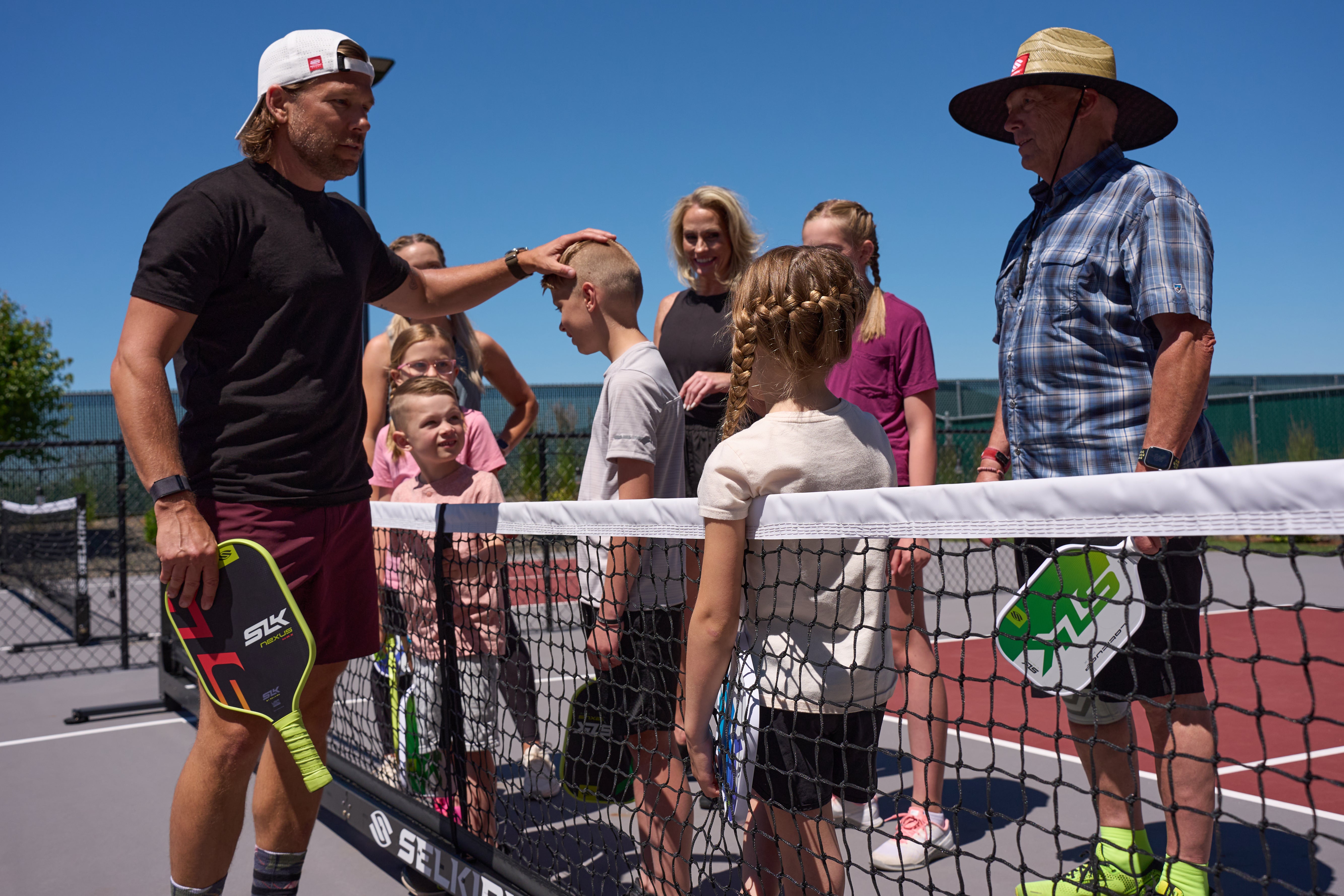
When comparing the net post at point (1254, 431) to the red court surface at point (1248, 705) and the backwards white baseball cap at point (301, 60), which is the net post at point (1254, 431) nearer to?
the red court surface at point (1248, 705)

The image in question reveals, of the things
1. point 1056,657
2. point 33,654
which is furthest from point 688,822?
point 33,654

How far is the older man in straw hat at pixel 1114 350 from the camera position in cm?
212

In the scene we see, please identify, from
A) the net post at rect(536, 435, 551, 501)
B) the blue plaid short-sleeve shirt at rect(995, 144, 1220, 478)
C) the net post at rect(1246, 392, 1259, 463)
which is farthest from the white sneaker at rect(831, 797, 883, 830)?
the net post at rect(1246, 392, 1259, 463)

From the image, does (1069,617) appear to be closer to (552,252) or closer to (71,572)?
(552,252)

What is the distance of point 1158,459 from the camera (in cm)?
209

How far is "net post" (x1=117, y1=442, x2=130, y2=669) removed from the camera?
6.45 m

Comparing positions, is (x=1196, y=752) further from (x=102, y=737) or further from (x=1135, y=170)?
(x=102, y=737)

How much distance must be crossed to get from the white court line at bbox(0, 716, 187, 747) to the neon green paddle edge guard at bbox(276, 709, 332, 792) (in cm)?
346

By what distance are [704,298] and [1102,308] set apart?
4.47ft

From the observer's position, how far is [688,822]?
2.34m

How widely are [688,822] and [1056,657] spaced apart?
3.30 feet

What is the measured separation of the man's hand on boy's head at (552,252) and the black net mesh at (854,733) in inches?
28.4

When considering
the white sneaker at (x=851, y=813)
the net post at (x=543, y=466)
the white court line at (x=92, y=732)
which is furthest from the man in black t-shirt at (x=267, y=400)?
the net post at (x=543, y=466)

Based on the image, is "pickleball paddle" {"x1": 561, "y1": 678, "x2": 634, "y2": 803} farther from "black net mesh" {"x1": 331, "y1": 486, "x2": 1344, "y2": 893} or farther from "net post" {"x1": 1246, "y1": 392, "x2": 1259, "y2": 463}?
"net post" {"x1": 1246, "y1": 392, "x2": 1259, "y2": 463}
